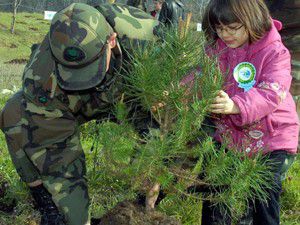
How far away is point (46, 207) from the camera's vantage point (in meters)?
2.28

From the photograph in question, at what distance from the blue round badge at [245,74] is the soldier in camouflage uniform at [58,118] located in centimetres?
41

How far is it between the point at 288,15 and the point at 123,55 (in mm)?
1431

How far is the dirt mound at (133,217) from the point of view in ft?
6.14

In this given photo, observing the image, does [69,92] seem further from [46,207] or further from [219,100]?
[219,100]

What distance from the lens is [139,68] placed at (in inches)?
63.9

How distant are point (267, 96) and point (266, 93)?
0.02 m

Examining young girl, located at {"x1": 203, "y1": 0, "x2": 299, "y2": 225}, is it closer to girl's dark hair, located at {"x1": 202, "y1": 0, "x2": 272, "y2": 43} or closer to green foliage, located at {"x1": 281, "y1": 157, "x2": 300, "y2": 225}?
girl's dark hair, located at {"x1": 202, "y1": 0, "x2": 272, "y2": 43}

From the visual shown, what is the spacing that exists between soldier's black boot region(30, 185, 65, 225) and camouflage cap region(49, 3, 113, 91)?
0.68 metres

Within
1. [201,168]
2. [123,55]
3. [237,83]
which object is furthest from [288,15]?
[201,168]

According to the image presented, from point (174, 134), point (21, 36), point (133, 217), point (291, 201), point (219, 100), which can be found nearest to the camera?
point (219, 100)

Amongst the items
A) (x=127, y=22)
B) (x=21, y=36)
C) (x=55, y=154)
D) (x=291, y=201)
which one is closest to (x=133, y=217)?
(x=55, y=154)

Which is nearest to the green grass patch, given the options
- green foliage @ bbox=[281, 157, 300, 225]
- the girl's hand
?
green foliage @ bbox=[281, 157, 300, 225]

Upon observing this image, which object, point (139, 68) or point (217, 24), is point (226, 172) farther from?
point (217, 24)

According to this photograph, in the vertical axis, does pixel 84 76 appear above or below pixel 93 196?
above
